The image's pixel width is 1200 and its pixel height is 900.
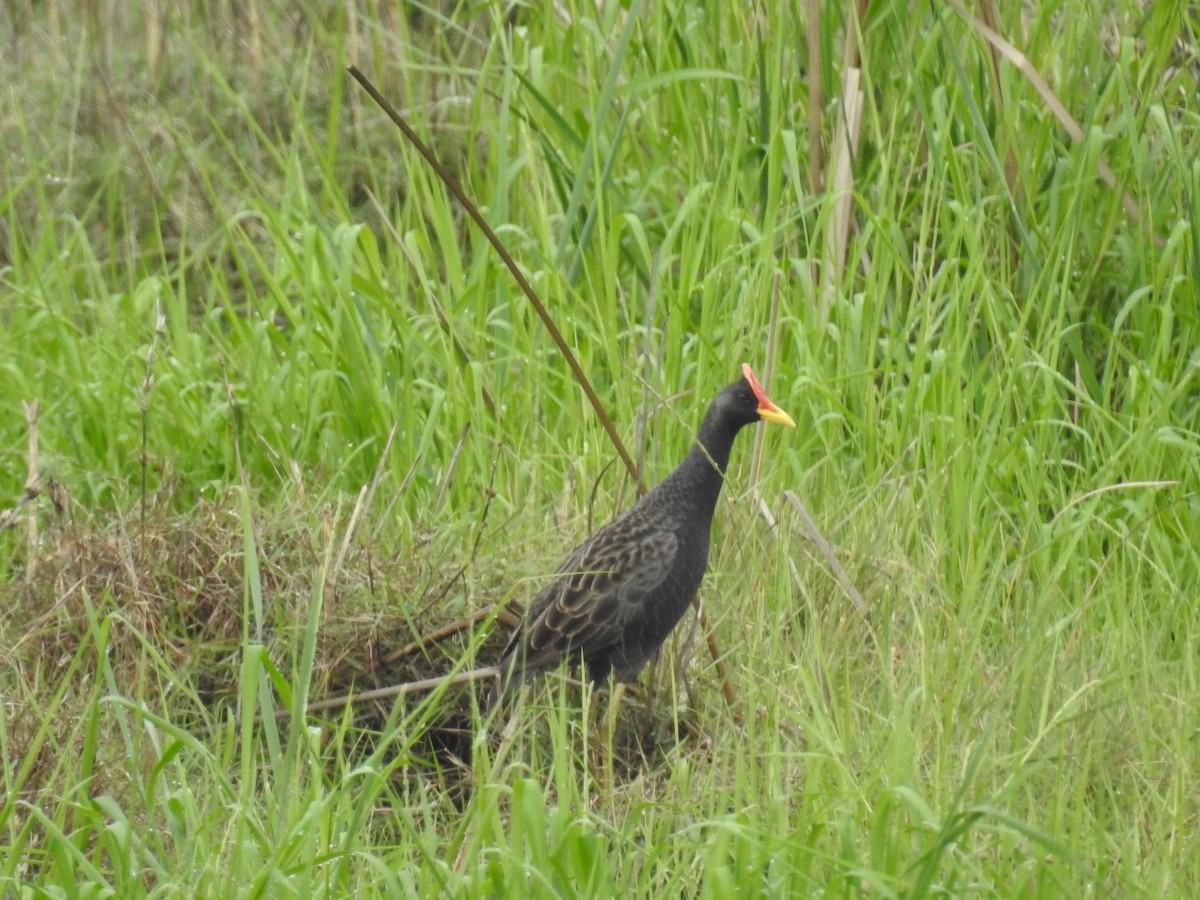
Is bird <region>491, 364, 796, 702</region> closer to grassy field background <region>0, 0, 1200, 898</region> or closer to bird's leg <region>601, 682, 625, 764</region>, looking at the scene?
grassy field background <region>0, 0, 1200, 898</region>

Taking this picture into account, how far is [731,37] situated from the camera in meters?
5.66

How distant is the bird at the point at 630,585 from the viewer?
12.8 feet

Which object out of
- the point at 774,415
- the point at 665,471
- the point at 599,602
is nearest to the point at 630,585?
the point at 599,602

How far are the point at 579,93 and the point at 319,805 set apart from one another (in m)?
3.42

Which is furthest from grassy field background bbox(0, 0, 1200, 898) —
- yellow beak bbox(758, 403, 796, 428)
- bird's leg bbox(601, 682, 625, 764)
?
yellow beak bbox(758, 403, 796, 428)

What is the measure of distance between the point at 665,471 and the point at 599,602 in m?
0.95

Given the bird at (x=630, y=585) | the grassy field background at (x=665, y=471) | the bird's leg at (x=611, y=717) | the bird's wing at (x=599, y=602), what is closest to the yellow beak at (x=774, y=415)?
the bird at (x=630, y=585)

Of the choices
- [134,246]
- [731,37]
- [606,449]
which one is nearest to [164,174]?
[134,246]

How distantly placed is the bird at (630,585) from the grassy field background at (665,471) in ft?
0.36

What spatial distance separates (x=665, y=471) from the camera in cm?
477

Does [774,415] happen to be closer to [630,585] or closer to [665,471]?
[630,585]

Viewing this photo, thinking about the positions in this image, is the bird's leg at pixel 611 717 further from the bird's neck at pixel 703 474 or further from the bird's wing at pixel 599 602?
the bird's neck at pixel 703 474

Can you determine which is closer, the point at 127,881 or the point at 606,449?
the point at 127,881

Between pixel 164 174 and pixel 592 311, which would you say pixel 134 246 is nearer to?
pixel 164 174
